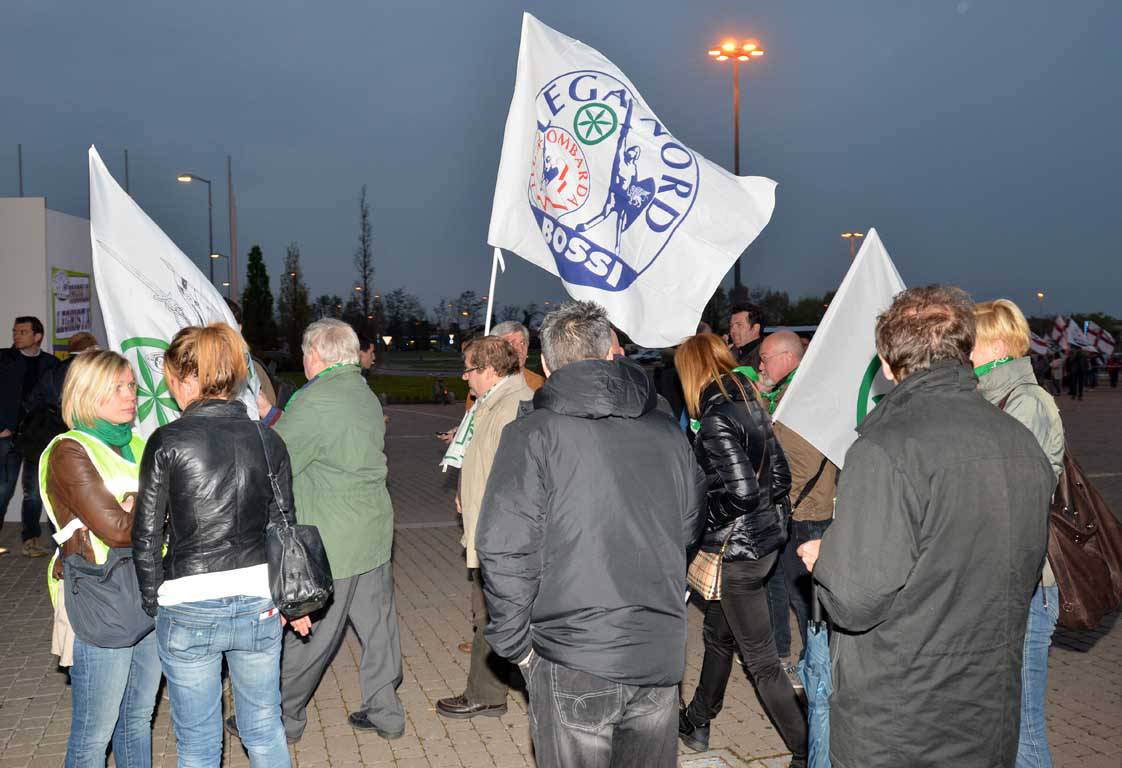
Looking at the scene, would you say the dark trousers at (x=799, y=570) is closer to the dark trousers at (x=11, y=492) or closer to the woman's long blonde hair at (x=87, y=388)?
the woman's long blonde hair at (x=87, y=388)

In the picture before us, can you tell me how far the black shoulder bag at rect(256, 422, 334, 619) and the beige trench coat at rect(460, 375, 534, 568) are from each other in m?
1.27

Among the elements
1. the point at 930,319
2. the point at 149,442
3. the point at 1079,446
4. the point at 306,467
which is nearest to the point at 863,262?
the point at 930,319

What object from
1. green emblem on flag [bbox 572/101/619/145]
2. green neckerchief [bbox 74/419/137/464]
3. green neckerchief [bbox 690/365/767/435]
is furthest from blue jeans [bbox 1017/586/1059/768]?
green emblem on flag [bbox 572/101/619/145]

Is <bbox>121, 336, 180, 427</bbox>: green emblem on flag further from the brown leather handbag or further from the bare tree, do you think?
the bare tree

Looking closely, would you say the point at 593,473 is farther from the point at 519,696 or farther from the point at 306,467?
the point at 519,696

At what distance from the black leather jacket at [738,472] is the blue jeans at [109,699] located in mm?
2406

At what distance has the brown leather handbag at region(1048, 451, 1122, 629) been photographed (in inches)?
143

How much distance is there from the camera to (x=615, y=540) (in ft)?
9.75

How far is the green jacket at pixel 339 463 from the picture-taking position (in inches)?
177

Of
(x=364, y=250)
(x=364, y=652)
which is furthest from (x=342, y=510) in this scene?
(x=364, y=250)

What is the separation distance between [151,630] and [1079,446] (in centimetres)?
1909

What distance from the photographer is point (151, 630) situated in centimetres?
358

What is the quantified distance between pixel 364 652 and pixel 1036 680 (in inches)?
121

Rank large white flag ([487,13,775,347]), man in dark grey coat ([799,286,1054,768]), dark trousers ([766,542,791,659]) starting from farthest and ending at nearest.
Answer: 1. dark trousers ([766,542,791,659])
2. large white flag ([487,13,775,347])
3. man in dark grey coat ([799,286,1054,768])
